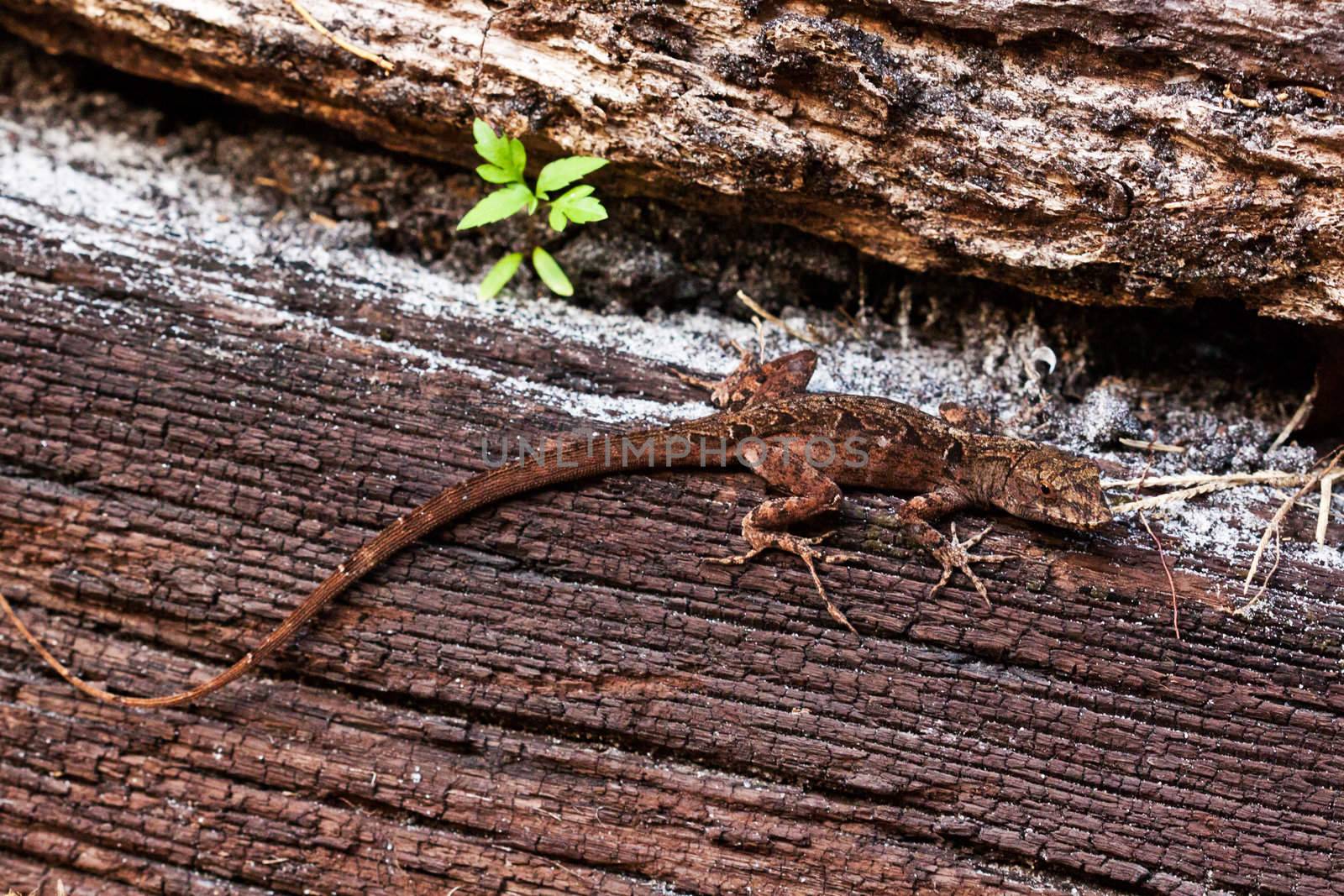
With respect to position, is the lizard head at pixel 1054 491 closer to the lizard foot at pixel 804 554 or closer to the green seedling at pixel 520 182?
the lizard foot at pixel 804 554

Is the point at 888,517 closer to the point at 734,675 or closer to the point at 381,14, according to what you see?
the point at 734,675

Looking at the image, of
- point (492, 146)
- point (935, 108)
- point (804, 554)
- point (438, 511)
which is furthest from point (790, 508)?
point (492, 146)

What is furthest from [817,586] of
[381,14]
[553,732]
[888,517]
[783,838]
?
[381,14]

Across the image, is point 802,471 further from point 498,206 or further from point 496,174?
point 496,174

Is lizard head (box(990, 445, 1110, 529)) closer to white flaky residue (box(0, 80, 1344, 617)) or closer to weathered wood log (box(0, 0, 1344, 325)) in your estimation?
white flaky residue (box(0, 80, 1344, 617))

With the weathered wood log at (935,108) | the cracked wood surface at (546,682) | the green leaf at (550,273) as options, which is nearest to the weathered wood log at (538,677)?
the cracked wood surface at (546,682)

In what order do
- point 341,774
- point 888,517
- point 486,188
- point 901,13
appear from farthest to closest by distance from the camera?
point 486,188
point 888,517
point 341,774
point 901,13

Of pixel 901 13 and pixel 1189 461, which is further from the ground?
pixel 901 13
